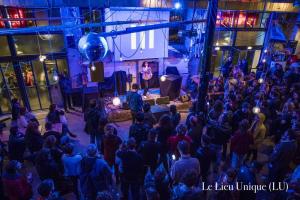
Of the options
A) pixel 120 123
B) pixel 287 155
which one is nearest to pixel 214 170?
pixel 287 155

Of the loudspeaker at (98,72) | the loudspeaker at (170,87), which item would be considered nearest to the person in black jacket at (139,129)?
the loudspeaker at (98,72)

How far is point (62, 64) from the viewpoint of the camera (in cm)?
1102

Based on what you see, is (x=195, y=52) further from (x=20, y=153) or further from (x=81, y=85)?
(x=20, y=153)

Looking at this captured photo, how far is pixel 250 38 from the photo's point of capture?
51.6 ft

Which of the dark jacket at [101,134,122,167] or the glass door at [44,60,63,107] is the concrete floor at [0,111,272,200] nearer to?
the glass door at [44,60,63,107]

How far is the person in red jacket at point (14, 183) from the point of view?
4266 mm

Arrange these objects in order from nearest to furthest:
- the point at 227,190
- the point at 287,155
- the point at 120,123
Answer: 1. the point at 227,190
2. the point at 287,155
3. the point at 120,123

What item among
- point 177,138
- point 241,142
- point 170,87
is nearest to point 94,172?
point 177,138

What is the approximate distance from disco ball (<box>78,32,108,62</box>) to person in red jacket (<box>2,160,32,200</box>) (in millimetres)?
2603

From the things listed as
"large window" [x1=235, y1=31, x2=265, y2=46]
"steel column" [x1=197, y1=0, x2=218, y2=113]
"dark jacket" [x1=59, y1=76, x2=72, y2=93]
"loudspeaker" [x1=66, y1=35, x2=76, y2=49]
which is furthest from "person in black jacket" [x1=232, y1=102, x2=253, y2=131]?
"large window" [x1=235, y1=31, x2=265, y2=46]

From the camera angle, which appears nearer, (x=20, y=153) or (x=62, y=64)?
(x=20, y=153)

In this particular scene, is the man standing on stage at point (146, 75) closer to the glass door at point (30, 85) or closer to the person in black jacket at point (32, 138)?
the glass door at point (30, 85)

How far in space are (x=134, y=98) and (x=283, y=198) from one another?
551 centimetres

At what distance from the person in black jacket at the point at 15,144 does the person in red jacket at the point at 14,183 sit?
1593 mm
